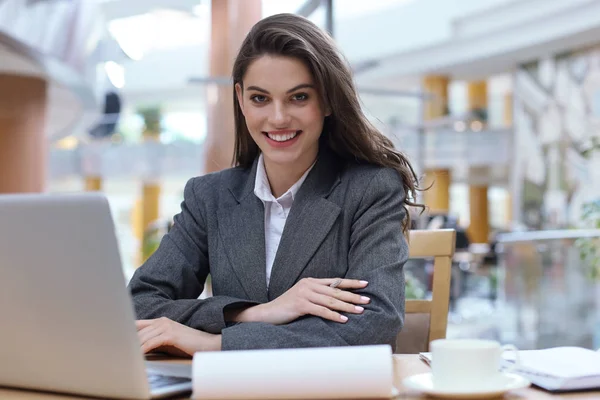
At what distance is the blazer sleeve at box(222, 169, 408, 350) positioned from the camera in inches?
58.0

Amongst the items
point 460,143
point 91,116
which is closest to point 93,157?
point 91,116

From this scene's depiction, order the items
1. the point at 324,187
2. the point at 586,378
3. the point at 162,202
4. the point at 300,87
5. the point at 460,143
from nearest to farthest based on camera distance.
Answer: the point at 586,378 < the point at 300,87 < the point at 324,187 < the point at 460,143 < the point at 162,202

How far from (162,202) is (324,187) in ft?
84.6

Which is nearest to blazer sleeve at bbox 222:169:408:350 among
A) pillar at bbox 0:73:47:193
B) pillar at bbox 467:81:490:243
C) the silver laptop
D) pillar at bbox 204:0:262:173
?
the silver laptop

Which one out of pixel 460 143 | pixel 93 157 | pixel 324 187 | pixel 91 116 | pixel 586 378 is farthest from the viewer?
pixel 93 157

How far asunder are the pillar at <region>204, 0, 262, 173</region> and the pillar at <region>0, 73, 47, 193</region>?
5959 millimetres

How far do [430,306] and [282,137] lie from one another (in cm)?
57

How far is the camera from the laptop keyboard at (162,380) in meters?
1.10

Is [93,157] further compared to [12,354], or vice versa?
[93,157]

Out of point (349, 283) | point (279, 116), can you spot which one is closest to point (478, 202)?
point (279, 116)

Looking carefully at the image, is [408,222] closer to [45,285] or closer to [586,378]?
[586,378]

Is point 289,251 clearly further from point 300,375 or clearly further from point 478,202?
point 478,202

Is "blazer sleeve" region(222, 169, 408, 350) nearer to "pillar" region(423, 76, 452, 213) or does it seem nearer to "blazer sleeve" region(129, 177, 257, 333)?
"blazer sleeve" region(129, 177, 257, 333)

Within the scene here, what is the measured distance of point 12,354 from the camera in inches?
44.1
